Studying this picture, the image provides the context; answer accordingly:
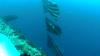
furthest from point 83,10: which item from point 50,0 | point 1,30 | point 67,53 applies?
point 1,30

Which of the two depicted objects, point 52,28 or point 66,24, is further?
point 66,24

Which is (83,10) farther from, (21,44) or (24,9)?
(21,44)

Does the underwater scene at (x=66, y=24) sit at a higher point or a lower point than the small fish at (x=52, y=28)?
higher

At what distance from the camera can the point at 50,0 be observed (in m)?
1.78

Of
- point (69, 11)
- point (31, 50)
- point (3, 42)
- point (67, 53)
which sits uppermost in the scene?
point (69, 11)

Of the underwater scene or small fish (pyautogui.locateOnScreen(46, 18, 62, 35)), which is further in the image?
the underwater scene

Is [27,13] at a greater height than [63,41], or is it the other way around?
[27,13]

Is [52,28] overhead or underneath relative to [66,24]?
underneath

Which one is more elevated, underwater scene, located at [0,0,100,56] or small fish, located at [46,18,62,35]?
underwater scene, located at [0,0,100,56]

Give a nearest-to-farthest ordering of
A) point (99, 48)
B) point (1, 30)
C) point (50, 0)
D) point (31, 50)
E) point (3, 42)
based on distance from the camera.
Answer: point (3, 42) < point (31, 50) < point (1, 30) < point (50, 0) < point (99, 48)

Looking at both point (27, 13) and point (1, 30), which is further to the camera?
point (27, 13)

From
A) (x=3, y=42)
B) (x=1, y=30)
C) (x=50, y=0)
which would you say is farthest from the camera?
(x=50, y=0)

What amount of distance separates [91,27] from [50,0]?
2190 millimetres

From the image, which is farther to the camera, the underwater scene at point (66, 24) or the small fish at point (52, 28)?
the underwater scene at point (66, 24)
